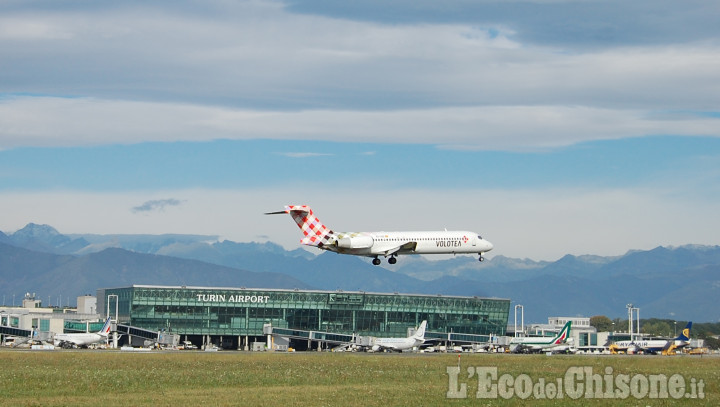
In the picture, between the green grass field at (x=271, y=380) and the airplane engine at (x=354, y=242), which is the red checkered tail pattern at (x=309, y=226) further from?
the green grass field at (x=271, y=380)

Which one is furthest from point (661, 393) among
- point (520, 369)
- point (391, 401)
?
point (520, 369)

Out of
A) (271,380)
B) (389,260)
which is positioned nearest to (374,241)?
(389,260)

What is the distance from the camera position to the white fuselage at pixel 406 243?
5384 inches

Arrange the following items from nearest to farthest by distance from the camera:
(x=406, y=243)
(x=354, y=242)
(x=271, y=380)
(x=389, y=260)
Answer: (x=271, y=380) → (x=354, y=242) → (x=389, y=260) → (x=406, y=243)

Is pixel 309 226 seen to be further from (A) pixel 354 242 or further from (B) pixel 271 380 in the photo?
(B) pixel 271 380

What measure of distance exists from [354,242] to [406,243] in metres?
7.94

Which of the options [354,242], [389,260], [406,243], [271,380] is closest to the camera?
[271,380]

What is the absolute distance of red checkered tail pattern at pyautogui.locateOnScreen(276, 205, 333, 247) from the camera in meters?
138

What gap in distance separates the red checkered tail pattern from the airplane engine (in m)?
2.76

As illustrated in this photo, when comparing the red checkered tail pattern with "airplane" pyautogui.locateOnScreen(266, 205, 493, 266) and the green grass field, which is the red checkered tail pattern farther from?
the green grass field

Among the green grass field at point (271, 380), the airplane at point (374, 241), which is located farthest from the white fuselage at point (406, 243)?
the green grass field at point (271, 380)

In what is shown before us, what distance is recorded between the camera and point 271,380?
97.5m

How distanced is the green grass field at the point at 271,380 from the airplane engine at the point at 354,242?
1430 centimetres

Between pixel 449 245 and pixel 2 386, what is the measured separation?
238 feet
